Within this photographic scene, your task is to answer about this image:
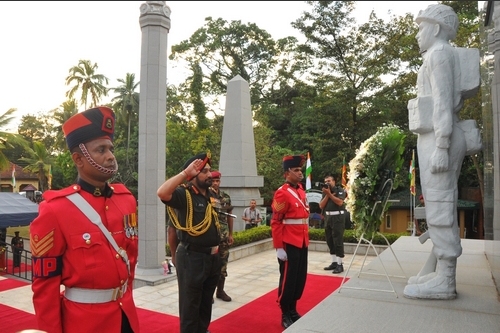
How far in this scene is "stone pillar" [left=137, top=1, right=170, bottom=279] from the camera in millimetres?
7484

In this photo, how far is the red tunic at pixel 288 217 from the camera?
15.5 feet

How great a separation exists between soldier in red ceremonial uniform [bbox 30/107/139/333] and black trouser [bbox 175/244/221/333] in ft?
4.11

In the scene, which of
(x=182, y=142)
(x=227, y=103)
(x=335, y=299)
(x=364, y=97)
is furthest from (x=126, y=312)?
(x=182, y=142)

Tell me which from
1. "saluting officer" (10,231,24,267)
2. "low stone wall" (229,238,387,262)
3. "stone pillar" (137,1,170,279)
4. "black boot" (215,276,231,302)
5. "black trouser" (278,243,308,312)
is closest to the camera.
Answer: "black trouser" (278,243,308,312)

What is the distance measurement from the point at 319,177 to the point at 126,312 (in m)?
18.8

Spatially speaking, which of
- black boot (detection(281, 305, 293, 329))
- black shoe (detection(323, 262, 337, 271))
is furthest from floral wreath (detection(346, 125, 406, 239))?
black shoe (detection(323, 262, 337, 271))

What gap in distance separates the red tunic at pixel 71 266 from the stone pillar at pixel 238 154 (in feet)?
29.4

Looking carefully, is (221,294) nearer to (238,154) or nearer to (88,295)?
(88,295)

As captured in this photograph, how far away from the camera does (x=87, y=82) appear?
3083cm

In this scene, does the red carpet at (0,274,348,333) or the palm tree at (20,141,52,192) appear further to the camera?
the palm tree at (20,141,52,192)

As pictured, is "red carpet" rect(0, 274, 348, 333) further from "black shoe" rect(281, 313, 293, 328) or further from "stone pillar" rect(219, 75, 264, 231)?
Result: "stone pillar" rect(219, 75, 264, 231)

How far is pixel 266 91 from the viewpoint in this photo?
27.1m

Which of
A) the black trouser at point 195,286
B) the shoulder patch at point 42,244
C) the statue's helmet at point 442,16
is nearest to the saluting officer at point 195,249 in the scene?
the black trouser at point 195,286

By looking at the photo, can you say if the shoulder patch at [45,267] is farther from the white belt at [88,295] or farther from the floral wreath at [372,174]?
the floral wreath at [372,174]
